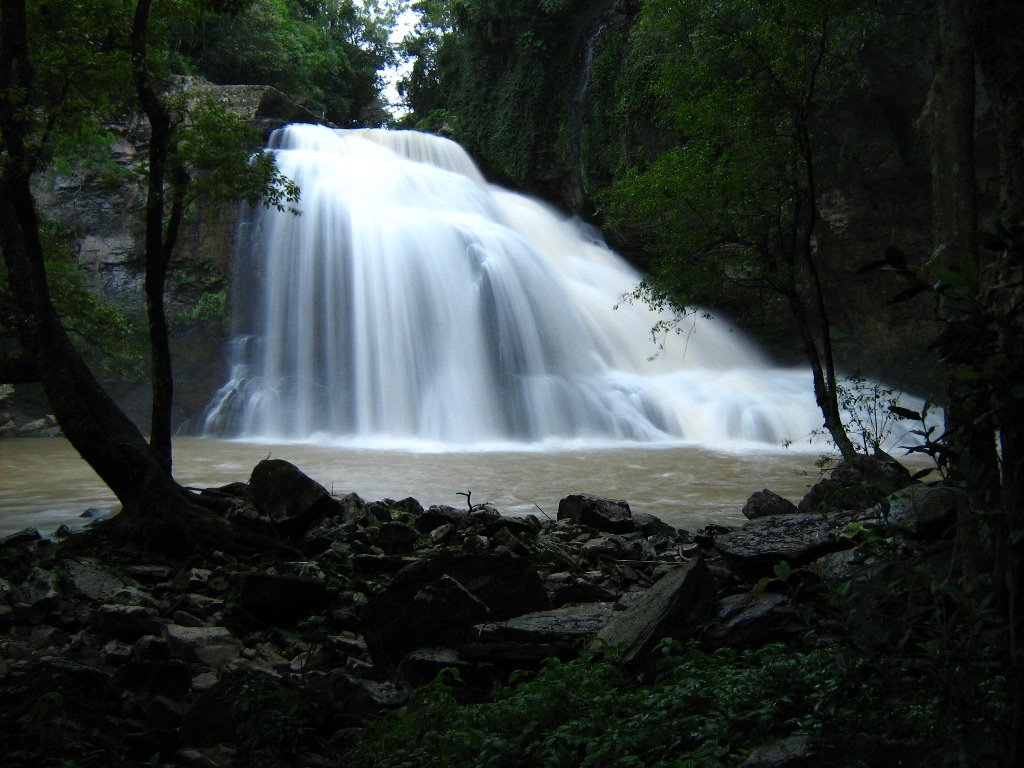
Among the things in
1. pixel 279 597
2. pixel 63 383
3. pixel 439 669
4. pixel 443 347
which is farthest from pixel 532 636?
pixel 443 347

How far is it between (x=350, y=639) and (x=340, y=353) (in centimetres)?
1553

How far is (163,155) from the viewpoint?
728cm

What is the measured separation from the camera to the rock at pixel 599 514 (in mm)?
7938

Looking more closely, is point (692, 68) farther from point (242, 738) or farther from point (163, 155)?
point (242, 738)

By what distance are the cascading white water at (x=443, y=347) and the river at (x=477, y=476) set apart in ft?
6.40

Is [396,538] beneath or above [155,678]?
above

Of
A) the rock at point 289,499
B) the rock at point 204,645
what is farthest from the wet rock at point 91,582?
the rock at point 289,499

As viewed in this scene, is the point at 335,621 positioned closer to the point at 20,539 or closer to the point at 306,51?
the point at 20,539

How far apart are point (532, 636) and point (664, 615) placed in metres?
0.73

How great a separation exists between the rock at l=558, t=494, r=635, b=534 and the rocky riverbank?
0.87 m

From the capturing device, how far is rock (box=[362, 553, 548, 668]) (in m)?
4.67

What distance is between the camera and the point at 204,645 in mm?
4727

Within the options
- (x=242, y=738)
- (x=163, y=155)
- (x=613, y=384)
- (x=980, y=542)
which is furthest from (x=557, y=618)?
(x=613, y=384)

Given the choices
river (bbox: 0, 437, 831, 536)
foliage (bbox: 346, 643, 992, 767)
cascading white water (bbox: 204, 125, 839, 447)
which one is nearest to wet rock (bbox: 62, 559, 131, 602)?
foliage (bbox: 346, 643, 992, 767)
